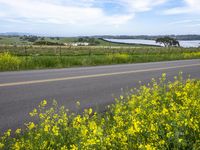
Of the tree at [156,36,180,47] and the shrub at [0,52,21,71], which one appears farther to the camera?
the tree at [156,36,180,47]

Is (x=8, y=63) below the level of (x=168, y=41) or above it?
above

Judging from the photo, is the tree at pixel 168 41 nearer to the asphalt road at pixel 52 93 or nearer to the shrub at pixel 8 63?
the shrub at pixel 8 63

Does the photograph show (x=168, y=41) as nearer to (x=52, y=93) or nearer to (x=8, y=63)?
(x=8, y=63)

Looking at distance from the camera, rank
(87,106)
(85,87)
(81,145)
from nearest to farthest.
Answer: (81,145) < (87,106) < (85,87)

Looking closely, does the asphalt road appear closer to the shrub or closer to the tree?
the shrub

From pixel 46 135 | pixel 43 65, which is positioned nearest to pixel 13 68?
pixel 43 65

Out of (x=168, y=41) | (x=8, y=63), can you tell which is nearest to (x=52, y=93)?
(x=8, y=63)

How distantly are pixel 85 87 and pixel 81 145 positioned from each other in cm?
551

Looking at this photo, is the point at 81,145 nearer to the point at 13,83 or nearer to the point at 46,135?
the point at 46,135

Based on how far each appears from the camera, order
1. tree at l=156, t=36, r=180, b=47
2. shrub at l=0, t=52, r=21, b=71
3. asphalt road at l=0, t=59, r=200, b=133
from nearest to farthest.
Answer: asphalt road at l=0, t=59, r=200, b=133 → shrub at l=0, t=52, r=21, b=71 → tree at l=156, t=36, r=180, b=47

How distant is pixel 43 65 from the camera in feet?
51.5

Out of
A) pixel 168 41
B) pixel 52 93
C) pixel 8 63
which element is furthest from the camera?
pixel 168 41

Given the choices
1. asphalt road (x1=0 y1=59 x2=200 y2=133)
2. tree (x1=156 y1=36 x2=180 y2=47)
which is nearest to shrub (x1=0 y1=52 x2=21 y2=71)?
asphalt road (x1=0 y1=59 x2=200 y2=133)

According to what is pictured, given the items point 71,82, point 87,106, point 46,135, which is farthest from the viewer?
point 71,82
